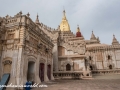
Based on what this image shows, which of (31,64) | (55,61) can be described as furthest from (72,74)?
(31,64)

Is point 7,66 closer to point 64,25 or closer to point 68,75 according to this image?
point 68,75

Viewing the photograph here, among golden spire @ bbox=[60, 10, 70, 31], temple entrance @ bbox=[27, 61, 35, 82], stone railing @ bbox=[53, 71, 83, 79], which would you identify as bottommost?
stone railing @ bbox=[53, 71, 83, 79]

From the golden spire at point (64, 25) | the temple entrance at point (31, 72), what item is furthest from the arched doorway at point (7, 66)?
the golden spire at point (64, 25)

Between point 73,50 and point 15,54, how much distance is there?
49.1 feet

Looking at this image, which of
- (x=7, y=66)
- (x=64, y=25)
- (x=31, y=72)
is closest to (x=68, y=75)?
(x=31, y=72)

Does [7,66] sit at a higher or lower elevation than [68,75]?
higher

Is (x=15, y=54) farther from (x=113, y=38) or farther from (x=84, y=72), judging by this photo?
(x=113, y=38)

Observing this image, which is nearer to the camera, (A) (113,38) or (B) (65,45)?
(B) (65,45)

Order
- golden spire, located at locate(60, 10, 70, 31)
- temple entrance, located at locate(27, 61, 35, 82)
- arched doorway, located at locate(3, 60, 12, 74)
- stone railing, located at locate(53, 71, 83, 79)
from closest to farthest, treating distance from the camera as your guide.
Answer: arched doorway, located at locate(3, 60, 12, 74) → temple entrance, located at locate(27, 61, 35, 82) → stone railing, located at locate(53, 71, 83, 79) → golden spire, located at locate(60, 10, 70, 31)

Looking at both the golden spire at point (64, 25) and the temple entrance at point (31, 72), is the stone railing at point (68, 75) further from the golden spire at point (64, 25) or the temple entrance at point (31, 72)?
the golden spire at point (64, 25)

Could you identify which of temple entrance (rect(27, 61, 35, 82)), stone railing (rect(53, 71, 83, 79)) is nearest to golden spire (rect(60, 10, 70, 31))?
stone railing (rect(53, 71, 83, 79))

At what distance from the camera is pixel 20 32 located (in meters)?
11.2

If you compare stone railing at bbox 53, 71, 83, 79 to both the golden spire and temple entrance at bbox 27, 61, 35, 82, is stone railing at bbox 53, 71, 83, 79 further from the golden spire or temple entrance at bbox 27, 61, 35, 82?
the golden spire

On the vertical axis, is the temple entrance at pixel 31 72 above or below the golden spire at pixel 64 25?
below
